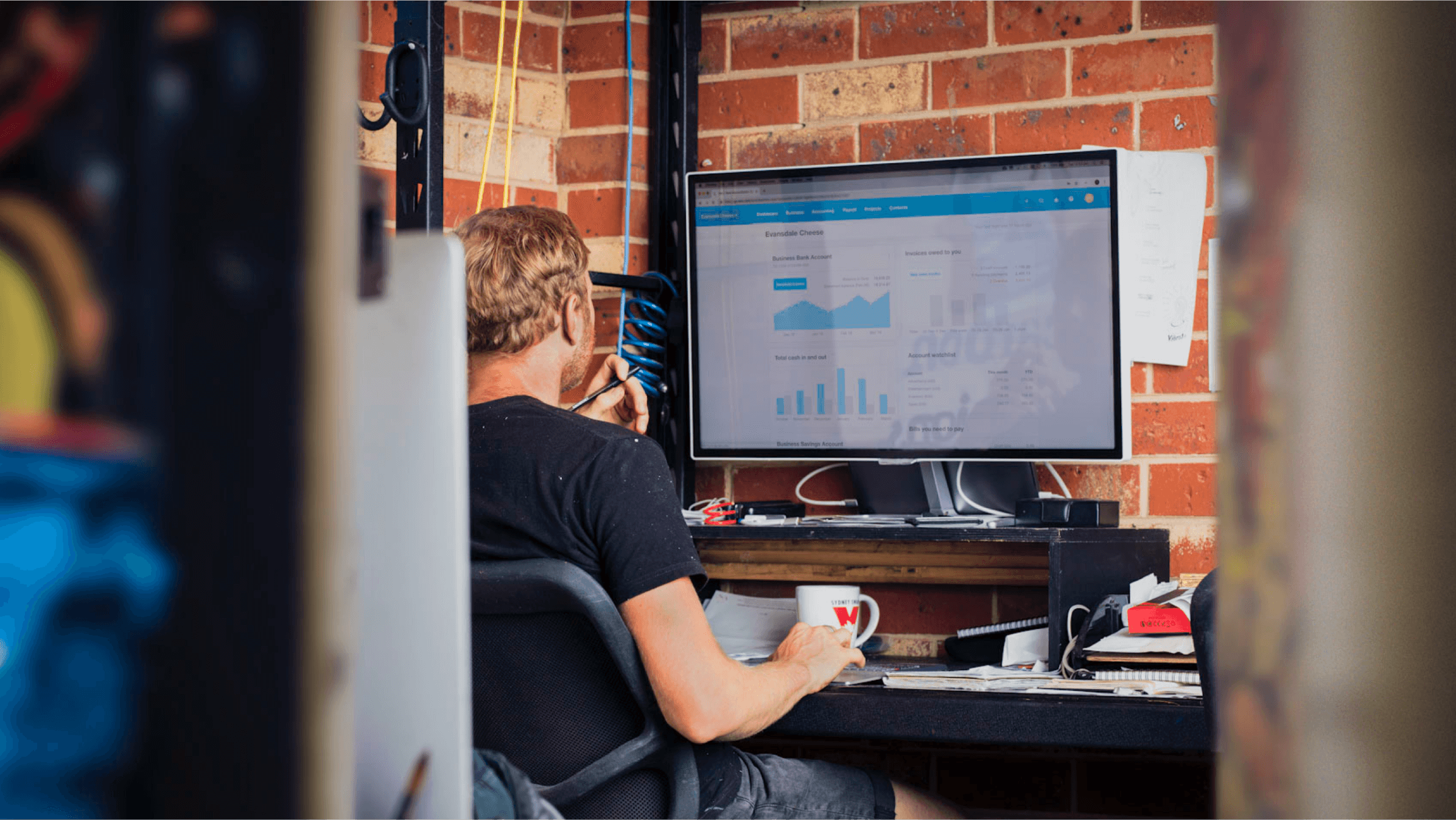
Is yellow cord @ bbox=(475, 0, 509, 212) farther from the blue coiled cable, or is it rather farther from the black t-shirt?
the black t-shirt

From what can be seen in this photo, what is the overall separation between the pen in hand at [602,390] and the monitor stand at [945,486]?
0.42 metres

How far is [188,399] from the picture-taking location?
146 mm

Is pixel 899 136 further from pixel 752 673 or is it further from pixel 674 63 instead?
pixel 752 673

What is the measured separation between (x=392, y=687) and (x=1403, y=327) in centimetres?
33

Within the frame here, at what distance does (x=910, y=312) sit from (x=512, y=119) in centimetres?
79

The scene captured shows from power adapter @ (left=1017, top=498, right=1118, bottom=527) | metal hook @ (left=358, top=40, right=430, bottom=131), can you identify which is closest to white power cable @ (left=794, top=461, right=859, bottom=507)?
power adapter @ (left=1017, top=498, right=1118, bottom=527)

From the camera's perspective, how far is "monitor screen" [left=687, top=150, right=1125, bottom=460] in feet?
5.64

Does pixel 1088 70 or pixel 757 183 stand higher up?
pixel 1088 70

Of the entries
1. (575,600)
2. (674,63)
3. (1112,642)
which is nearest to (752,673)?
(575,600)

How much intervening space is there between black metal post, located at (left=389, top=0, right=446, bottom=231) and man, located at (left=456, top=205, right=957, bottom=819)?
0.06 meters

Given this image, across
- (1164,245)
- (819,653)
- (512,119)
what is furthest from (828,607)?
(512,119)

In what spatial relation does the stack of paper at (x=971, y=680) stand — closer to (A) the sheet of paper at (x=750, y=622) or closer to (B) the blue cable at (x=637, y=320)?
(A) the sheet of paper at (x=750, y=622)

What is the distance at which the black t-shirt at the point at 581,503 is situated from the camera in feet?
3.77

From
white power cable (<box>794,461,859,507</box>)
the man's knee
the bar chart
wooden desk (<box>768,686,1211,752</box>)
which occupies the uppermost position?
the bar chart
